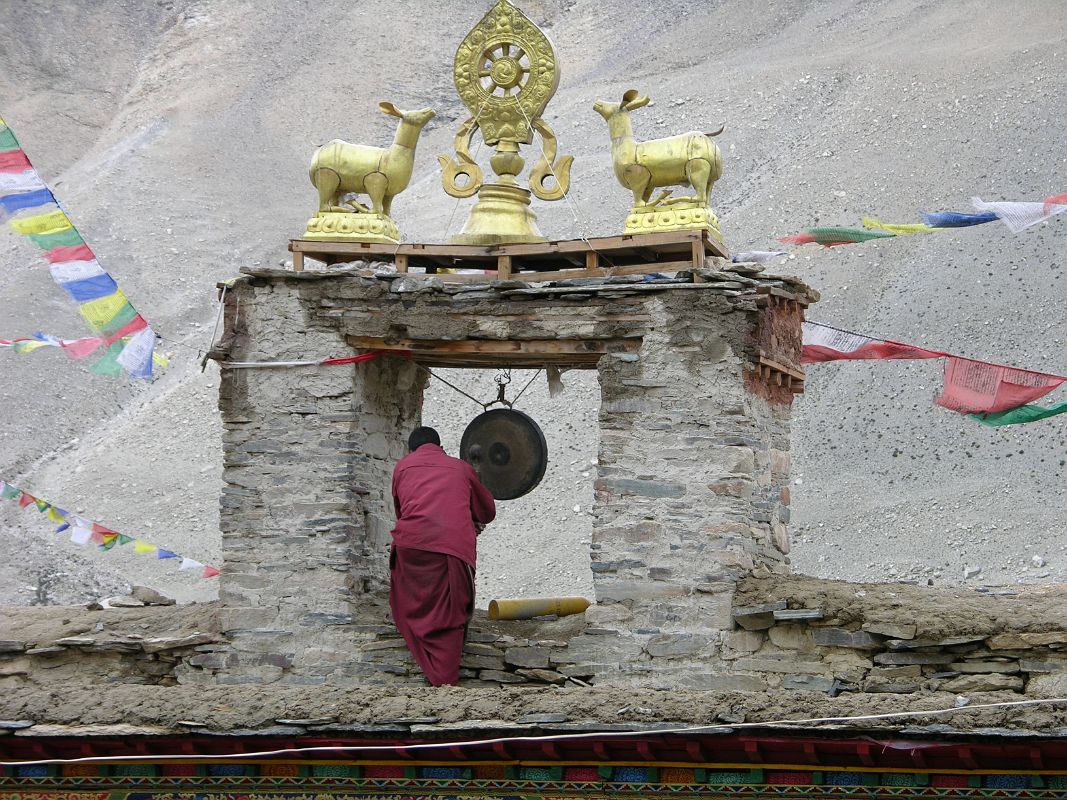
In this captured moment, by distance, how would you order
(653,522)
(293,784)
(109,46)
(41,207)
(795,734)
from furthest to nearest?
(109,46) → (41,207) → (653,522) → (293,784) → (795,734)

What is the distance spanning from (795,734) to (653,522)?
2264 mm

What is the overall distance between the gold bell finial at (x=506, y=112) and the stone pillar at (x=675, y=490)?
4.37ft

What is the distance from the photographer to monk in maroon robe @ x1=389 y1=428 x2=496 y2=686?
813 centimetres

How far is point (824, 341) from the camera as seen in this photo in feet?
31.6

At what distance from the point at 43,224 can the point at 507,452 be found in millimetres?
3350

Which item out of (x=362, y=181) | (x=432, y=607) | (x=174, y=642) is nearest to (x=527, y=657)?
(x=432, y=607)

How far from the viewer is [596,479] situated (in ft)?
28.1

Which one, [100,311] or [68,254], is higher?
[68,254]

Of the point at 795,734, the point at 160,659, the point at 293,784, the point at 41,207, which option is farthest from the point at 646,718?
the point at 41,207

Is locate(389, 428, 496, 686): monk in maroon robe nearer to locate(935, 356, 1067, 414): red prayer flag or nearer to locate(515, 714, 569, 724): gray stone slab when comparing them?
locate(515, 714, 569, 724): gray stone slab

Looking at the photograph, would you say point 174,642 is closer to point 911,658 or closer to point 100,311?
point 100,311

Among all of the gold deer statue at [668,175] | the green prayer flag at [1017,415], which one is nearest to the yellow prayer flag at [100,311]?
the gold deer statue at [668,175]

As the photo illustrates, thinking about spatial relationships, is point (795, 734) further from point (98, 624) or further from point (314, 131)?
point (314, 131)

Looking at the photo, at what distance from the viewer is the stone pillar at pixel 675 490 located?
798 centimetres
